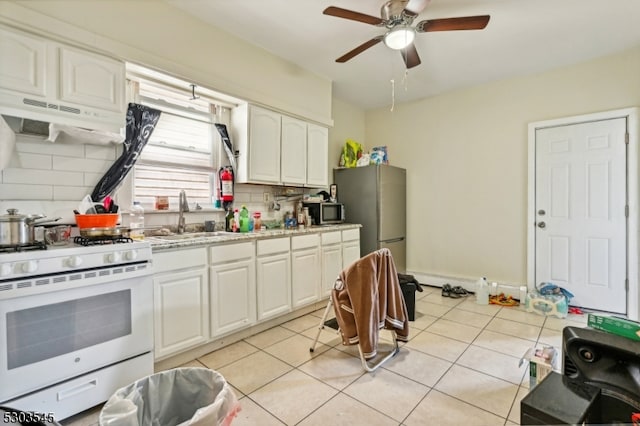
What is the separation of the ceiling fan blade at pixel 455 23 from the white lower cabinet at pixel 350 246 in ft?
7.30

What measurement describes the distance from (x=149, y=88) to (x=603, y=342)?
3504 millimetres

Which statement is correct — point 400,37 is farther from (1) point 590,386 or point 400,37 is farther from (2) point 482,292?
(2) point 482,292

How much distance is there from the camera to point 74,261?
1618 millimetres

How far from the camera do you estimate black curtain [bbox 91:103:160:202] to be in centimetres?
224

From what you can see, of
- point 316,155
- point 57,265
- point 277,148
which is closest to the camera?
point 57,265

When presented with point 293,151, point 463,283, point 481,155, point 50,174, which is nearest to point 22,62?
point 50,174

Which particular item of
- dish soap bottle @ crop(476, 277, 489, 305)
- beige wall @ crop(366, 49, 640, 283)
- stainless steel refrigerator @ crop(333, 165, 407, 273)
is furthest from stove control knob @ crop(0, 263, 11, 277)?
beige wall @ crop(366, 49, 640, 283)

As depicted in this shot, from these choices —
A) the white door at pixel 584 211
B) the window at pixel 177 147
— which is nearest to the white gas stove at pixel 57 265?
the window at pixel 177 147

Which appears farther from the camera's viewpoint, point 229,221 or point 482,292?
point 482,292

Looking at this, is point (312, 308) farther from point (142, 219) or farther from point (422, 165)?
point (422, 165)

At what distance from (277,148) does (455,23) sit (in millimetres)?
1936

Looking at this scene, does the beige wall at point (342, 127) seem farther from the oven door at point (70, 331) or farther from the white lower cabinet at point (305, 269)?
the oven door at point (70, 331)

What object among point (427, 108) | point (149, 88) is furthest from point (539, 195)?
point (149, 88)

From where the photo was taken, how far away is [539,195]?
3572 millimetres
